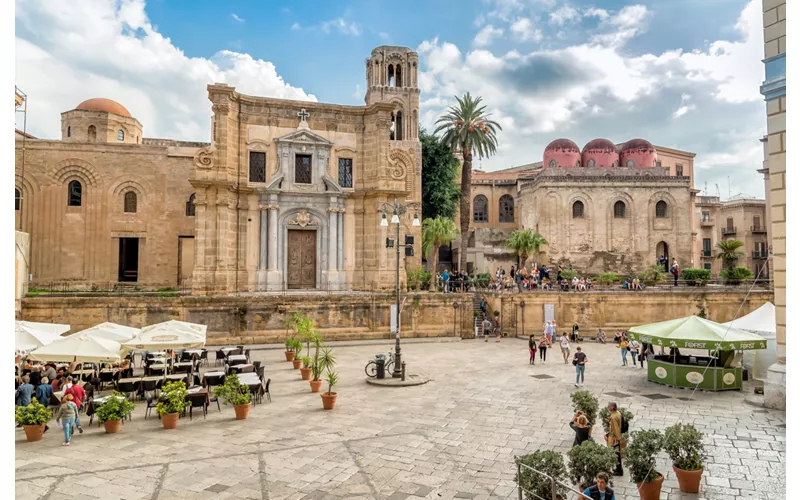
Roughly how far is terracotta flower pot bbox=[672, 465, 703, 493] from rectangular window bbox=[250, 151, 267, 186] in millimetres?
25000

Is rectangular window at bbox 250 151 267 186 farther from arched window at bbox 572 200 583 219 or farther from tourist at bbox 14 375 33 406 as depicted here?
arched window at bbox 572 200 583 219

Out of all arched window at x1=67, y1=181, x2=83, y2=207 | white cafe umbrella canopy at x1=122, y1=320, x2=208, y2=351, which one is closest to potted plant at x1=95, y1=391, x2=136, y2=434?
white cafe umbrella canopy at x1=122, y1=320, x2=208, y2=351

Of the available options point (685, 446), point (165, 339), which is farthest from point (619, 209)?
point (165, 339)

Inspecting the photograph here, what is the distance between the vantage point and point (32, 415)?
10859mm

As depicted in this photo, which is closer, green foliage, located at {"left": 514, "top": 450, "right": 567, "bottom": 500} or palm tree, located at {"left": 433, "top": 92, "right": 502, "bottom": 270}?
green foliage, located at {"left": 514, "top": 450, "right": 567, "bottom": 500}

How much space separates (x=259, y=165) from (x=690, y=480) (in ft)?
83.9

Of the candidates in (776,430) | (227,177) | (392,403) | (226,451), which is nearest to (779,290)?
(776,430)

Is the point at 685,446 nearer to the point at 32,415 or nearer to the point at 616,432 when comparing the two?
the point at 616,432

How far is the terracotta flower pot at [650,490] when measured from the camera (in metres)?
7.77

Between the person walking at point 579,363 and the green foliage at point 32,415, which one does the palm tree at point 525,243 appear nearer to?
the person walking at point 579,363

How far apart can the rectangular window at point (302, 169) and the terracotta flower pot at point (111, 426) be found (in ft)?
63.3

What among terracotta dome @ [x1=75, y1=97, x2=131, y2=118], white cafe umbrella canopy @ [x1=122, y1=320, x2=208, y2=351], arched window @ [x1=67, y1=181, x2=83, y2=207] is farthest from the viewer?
terracotta dome @ [x1=75, y1=97, x2=131, y2=118]

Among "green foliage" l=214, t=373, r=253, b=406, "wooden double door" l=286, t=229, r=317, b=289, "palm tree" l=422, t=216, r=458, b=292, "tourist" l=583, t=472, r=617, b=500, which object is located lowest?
"green foliage" l=214, t=373, r=253, b=406

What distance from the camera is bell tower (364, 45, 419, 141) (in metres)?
44.7
